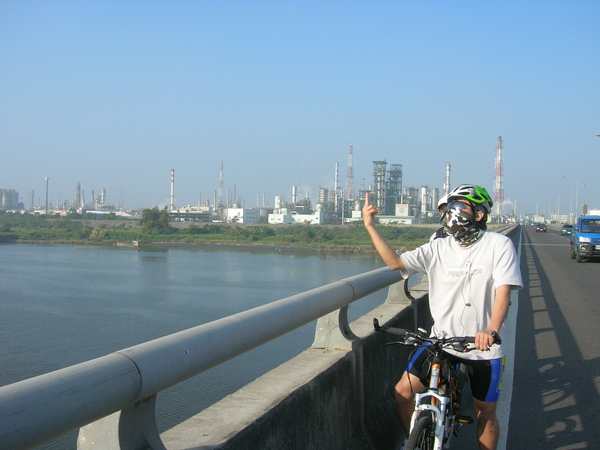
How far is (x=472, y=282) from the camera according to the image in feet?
12.1

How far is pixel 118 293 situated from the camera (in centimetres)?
3306

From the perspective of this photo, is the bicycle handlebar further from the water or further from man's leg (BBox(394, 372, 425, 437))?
the water

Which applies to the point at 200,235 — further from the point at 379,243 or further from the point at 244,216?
the point at 379,243

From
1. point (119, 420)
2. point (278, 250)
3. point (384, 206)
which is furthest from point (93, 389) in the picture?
point (384, 206)

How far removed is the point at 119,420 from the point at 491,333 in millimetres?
1985

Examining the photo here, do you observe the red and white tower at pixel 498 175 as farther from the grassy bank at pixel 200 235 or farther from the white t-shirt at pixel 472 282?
the white t-shirt at pixel 472 282

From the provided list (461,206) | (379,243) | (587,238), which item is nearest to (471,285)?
(461,206)

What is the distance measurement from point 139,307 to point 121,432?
85.5ft

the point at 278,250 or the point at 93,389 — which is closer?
the point at 93,389

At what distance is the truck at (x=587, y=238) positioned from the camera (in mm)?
25594

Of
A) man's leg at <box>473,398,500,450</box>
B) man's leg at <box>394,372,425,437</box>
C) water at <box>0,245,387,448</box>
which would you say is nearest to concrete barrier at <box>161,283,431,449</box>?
man's leg at <box>394,372,425,437</box>

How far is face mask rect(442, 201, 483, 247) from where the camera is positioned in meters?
3.69

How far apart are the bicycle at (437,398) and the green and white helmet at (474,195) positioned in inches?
32.9

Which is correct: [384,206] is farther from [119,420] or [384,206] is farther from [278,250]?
[119,420]
